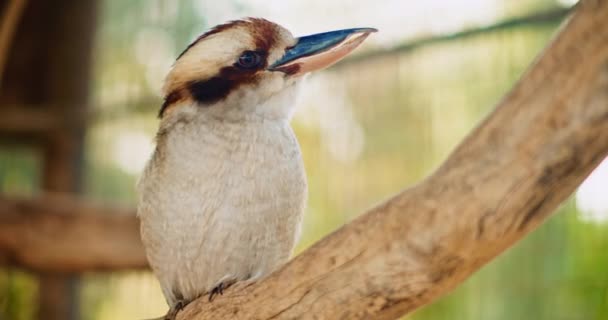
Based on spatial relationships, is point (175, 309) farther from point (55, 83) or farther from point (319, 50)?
point (55, 83)

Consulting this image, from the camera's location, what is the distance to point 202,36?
188 cm

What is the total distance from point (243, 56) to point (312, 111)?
1301 mm

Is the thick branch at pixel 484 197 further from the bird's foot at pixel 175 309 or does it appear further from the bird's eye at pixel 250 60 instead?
the bird's eye at pixel 250 60

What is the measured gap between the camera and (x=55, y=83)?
12.0 feet

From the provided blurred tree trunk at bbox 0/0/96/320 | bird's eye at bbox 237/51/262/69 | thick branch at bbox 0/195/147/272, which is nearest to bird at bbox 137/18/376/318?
bird's eye at bbox 237/51/262/69

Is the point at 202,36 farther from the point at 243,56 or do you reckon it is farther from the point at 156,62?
the point at 156,62

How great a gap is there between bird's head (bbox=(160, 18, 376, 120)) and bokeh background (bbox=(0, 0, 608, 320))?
41cm

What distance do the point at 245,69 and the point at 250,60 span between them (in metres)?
0.02

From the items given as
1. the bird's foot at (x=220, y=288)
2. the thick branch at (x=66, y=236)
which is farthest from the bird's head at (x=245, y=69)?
the thick branch at (x=66, y=236)

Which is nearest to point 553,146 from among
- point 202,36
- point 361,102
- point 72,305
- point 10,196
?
point 202,36

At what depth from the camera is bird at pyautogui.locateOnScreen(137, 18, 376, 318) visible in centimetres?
173

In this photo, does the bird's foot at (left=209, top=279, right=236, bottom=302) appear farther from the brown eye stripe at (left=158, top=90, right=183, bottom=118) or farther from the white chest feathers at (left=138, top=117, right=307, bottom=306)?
the brown eye stripe at (left=158, top=90, right=183, bottom=118)

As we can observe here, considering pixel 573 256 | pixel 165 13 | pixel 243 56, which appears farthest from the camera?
pixel 165 13

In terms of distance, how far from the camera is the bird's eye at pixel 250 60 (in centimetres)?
183
